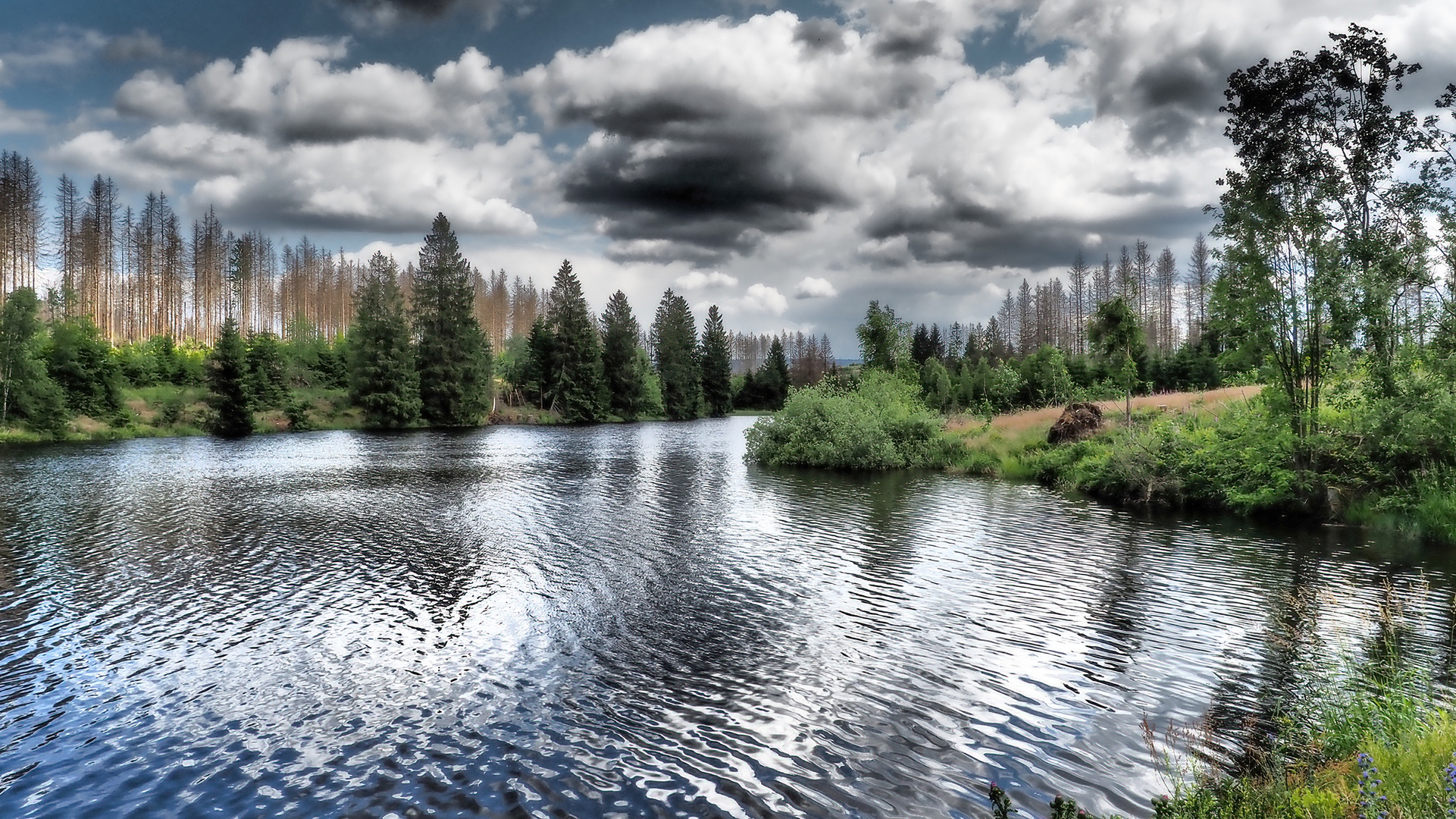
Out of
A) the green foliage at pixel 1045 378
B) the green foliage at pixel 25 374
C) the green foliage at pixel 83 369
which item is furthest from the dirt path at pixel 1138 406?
the green foliage at pixel 83 369

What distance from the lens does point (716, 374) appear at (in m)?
130

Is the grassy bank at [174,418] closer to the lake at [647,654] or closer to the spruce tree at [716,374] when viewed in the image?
the lake at [647,654]

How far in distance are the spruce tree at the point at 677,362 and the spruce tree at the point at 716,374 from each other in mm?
3079

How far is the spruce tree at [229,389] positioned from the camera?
2445 inches

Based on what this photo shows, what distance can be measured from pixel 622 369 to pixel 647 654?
9653 centimetres

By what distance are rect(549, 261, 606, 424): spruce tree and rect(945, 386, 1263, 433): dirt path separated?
61164 mm

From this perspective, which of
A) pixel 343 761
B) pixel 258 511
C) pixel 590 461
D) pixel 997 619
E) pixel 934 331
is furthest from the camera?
pixel 934 331

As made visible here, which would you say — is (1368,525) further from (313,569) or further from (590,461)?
(590,461)

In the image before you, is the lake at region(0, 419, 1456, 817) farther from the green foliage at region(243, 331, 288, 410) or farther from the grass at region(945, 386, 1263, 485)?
the green foliage at region(243, 331, 288, 410)

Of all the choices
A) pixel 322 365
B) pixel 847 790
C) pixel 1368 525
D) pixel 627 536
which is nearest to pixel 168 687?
pixel 847 790

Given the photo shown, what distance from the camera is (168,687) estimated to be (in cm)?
947

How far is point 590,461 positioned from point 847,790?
36352 millimetres

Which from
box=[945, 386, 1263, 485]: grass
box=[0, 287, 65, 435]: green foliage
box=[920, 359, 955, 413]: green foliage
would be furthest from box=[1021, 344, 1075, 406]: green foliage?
box=[0, 287, 65, 435]: green foliage

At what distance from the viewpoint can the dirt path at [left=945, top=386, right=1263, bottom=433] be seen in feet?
102
